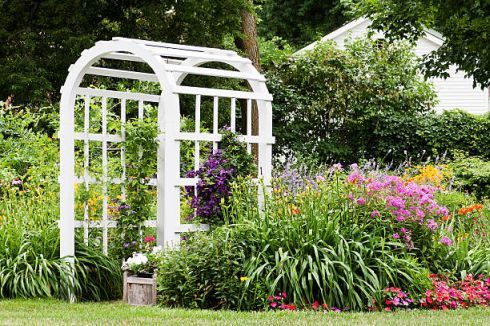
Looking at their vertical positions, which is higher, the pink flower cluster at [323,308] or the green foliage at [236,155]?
the green foliage at [236,155]

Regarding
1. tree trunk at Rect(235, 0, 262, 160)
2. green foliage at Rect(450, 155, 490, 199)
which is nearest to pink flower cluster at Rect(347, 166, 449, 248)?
Result: green foliage at Rect(450, 155, 490, 199)

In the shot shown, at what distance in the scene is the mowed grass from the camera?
6.10 metres

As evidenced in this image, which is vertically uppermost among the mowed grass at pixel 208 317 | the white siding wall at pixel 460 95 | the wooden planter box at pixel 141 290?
the white siding wall at pixel 460 95

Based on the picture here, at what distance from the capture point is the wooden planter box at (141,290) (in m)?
7.33

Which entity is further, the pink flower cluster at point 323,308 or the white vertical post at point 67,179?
the white vertical post at point 67,179

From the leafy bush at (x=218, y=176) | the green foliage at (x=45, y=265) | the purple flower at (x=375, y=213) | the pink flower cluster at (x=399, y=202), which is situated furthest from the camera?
the leafy bush at (x=218, y=176)

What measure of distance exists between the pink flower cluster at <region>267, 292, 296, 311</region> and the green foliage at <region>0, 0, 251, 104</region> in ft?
31.0

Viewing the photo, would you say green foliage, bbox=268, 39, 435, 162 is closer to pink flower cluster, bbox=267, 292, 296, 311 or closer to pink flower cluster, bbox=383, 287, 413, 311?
pink flower cluster, bbox=383, 287, 413, 311

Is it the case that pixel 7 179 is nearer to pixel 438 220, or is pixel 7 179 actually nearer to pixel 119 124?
pixel 119 124

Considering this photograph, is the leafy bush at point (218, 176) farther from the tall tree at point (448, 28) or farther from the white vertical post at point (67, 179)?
the tall tree at point (448, 28)

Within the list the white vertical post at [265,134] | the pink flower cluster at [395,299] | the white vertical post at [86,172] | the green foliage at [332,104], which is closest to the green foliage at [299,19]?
the green foliage at [332,104]

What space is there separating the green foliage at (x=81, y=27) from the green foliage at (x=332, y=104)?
332 cm

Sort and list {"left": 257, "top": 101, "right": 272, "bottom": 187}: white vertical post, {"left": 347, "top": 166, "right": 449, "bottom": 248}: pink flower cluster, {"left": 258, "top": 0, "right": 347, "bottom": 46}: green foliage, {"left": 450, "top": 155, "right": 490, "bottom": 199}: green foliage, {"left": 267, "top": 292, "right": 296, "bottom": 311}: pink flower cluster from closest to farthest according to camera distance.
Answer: {"left": 267, "top": 292, "right": 296, "bottom": 311}: pink flower cluster, {"left": 347, "top": 166, "right": 449, "bottom": 248}: pink flower cluster, {"left": 257, "top": 101, "right": 272, "bottom": 187}: white vertical post, {"left": 450, "top": 155, "right": 490, "bottom": 199}: green foliage, {"left": 258, "top": 0, "right": 347, "bottom": 46}: green foliage

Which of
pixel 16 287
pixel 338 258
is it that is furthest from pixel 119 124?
pixel 338 258
